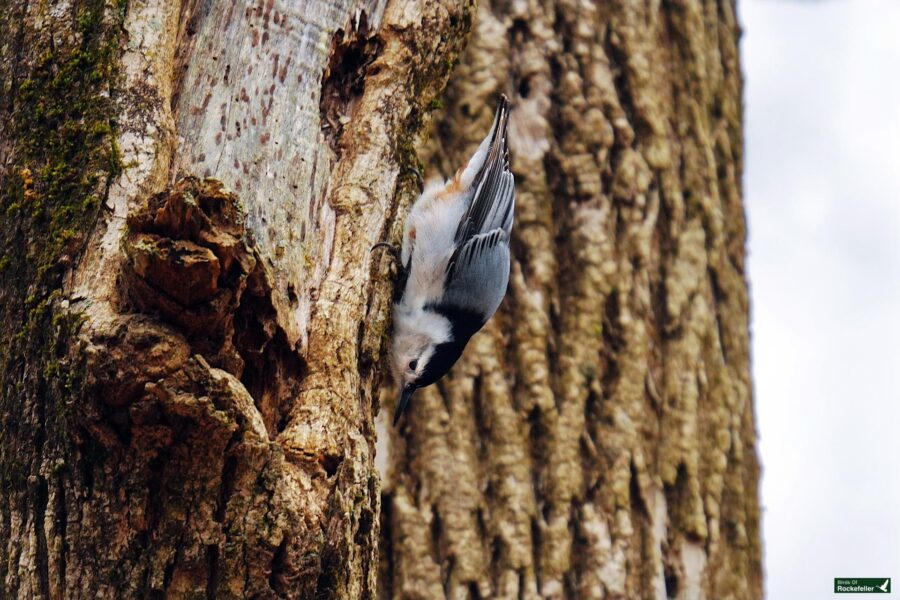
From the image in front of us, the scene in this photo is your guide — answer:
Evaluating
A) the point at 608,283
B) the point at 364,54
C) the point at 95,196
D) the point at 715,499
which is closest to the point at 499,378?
the point at 608,283

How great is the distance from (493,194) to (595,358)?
2.18 feet

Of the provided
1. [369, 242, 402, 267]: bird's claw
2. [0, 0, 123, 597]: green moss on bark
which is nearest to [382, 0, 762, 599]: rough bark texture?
[369, 242, 402, 267]: bird's claw

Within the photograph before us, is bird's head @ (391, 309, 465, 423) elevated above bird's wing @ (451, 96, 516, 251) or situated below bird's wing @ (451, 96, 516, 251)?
below

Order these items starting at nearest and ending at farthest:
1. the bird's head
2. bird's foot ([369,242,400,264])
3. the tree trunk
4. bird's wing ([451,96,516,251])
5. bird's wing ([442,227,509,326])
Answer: the tree trunk < bird's foot ([369,242,400,264]) < the bird's head < bird's wing ([442,227,509,326]) < bird's wing ([451,96,516,251])

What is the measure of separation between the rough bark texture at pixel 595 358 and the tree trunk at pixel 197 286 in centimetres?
88

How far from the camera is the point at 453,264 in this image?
3.38 meters

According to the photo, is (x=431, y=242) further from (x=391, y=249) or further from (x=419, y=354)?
(x=391, y=249)

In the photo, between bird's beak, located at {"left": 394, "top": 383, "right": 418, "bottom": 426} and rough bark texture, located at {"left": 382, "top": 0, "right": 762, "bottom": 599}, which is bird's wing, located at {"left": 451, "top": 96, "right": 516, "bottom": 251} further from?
bird's beak, located at {"left": 394, "top": 383, "right": 418, "bottom": 426}

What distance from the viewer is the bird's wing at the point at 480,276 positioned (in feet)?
10.3

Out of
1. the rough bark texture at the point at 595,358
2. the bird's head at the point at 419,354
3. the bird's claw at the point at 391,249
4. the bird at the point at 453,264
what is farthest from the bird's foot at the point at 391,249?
the rough bark texture at the point at 595,358

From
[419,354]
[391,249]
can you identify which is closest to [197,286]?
[391,249]

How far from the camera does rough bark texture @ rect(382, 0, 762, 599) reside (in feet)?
9.89

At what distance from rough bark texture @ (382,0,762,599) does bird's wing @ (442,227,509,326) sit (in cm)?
11

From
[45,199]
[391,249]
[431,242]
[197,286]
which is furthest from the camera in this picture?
[431,242]
